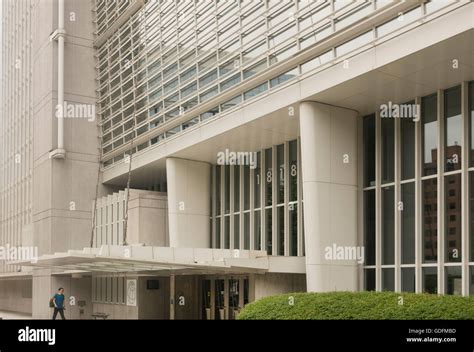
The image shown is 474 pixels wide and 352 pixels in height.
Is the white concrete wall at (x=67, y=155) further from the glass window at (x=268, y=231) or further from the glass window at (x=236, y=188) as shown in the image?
the glass window at (x=268, y=231)

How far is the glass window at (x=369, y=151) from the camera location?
22203 millimetres

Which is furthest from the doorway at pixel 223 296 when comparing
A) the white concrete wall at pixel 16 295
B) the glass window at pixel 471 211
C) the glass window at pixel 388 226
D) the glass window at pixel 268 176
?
the white concrete wall at pixel 16 295

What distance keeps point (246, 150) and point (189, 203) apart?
13.4 feet

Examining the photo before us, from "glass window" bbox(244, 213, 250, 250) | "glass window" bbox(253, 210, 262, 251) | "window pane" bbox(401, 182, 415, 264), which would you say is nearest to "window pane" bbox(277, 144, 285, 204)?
"glass window" bbox(253, 210, 262, 251)

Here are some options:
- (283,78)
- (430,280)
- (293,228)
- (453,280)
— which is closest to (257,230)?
(293,228)

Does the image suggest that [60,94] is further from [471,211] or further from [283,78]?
[471,211]

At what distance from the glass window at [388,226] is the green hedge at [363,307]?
4.06 meters

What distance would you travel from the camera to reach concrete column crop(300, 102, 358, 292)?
20984 mm

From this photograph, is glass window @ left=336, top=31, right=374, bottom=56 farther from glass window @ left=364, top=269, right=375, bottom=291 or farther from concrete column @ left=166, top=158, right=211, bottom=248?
concrete column @ left=166, top=158, right=211, bottom=248

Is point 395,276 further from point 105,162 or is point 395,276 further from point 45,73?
point 45,73
